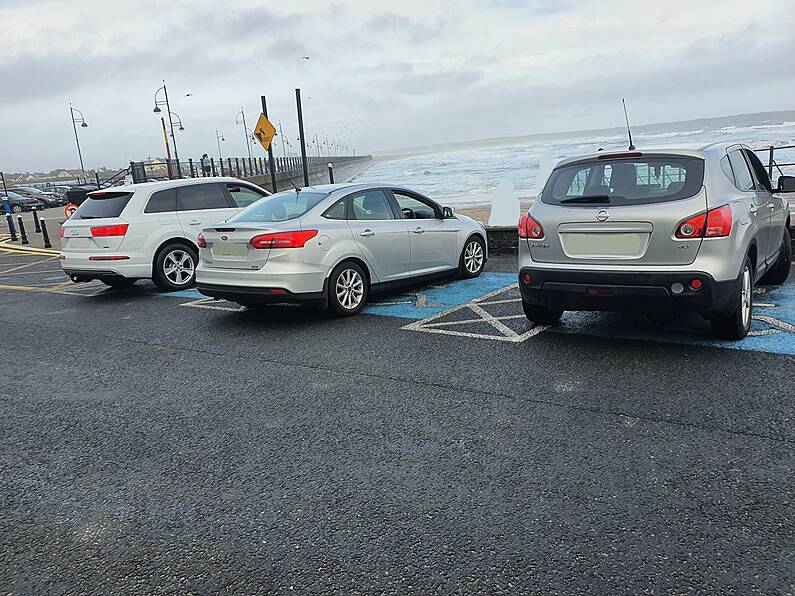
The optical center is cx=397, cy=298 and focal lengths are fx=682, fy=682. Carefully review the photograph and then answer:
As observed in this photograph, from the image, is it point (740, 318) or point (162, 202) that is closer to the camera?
point (740, 318)

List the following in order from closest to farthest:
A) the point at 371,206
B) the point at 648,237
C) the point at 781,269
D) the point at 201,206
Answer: the point at 648,237, the point at 781,269, the point at 371,206, the point at 201,206

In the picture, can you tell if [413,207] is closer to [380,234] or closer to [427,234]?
[427,234]

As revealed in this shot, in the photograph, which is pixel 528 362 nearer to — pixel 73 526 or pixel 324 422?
pixel 324 422

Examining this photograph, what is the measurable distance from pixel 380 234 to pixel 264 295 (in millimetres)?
1635

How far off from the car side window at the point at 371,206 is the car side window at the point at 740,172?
380 centimetres

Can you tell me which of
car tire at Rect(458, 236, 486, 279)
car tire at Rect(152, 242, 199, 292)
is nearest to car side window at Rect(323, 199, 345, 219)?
car tire at Rect(458, 236, 486, 279)

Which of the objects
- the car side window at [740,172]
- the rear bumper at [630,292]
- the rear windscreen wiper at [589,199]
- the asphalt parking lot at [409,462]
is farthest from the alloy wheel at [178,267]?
the car side window at [740,172]

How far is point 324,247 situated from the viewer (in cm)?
732

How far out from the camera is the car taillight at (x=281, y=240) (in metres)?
7.11

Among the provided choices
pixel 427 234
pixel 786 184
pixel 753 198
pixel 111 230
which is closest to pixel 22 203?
pixel 111 230

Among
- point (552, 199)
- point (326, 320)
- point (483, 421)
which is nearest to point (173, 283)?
point (326, 320)

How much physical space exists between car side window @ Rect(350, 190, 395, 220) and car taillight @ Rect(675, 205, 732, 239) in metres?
3.75

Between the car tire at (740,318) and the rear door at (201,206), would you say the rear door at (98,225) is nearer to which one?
the rear door at (201,206)

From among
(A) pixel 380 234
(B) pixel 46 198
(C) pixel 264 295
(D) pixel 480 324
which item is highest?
(A) pixel 380 234
